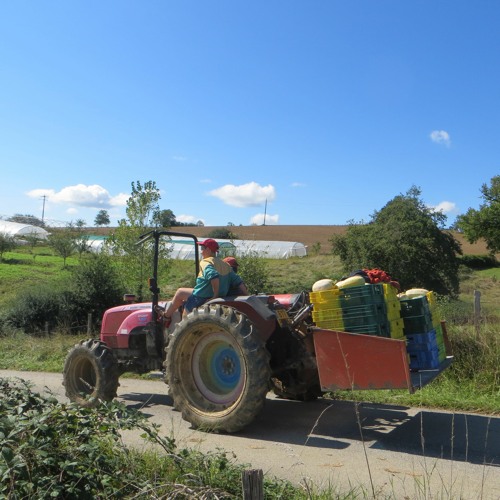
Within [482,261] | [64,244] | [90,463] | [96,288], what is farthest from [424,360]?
[482,261]

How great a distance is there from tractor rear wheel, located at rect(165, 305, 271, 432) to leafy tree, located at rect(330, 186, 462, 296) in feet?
→ 58.3

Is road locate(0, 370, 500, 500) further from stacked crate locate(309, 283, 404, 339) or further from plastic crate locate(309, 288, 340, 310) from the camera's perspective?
plastic crate locate(309, 288, 340, 310)

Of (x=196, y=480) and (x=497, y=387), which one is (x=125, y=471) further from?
(x=497, y=387)

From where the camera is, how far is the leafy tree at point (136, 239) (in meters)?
17.8

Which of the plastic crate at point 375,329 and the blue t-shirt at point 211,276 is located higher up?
the blue t-shirt at point 211,276

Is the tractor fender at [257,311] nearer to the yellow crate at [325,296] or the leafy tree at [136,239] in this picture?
the yellow crate at [325,296]

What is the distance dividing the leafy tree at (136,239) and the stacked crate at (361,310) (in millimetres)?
12573

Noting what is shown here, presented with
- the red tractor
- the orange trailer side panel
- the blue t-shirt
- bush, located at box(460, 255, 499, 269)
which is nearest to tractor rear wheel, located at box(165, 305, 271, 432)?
the red tractor

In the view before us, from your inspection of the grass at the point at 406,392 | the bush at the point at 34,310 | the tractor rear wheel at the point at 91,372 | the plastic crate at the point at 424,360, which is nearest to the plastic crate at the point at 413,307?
the plastic crate at the point at 424,360

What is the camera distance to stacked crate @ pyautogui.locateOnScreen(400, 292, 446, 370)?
19.0ft

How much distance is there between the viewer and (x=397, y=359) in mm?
5191

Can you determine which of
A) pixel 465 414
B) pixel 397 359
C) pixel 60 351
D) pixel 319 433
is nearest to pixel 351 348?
pixel 397 359

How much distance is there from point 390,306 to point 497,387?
2.59 m

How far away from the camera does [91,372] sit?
766cm
